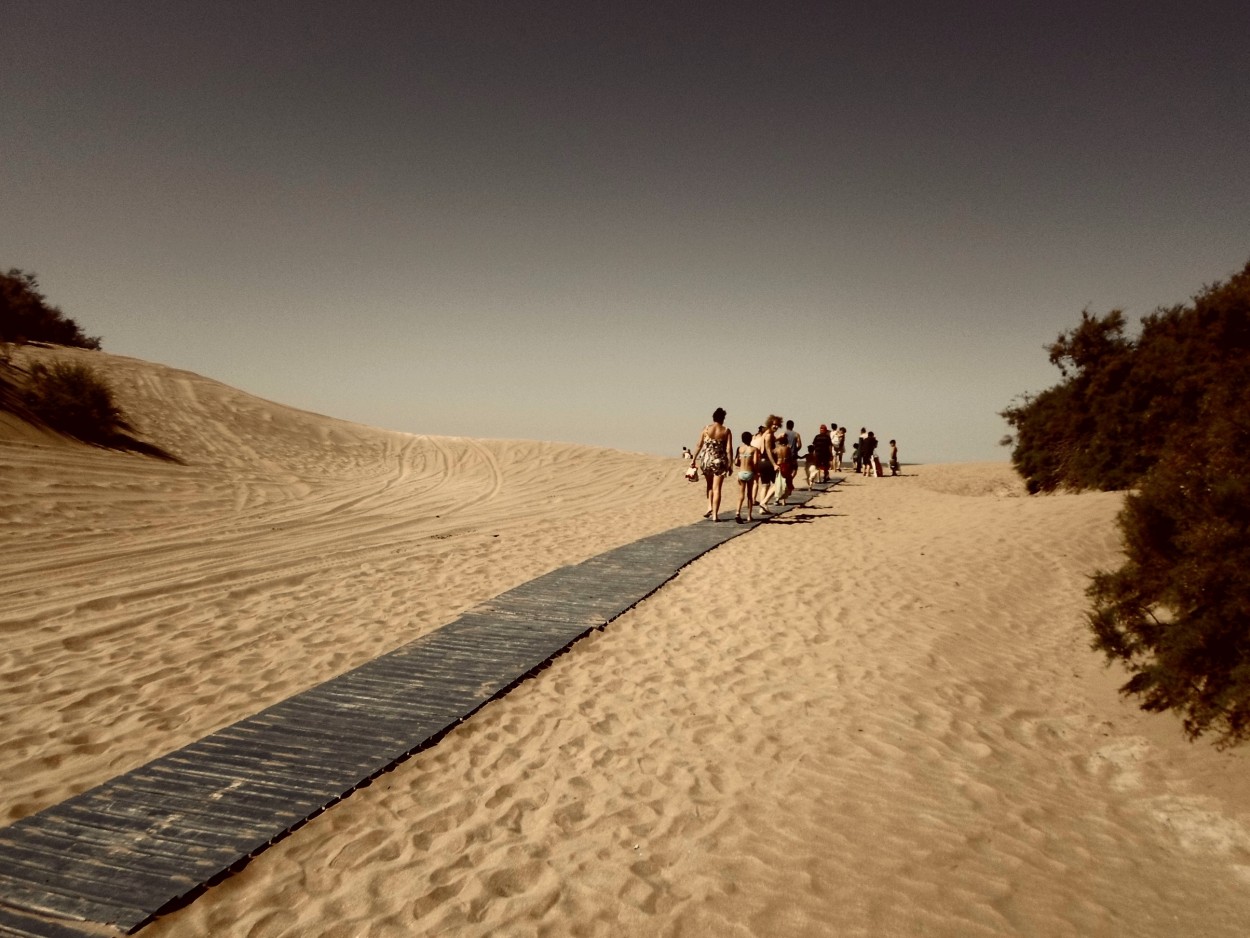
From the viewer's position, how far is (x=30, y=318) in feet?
93.2

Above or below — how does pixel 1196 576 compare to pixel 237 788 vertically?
above

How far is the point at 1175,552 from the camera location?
15.7 ft

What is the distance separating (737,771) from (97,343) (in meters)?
43.4

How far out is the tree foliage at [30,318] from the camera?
24.6 meters

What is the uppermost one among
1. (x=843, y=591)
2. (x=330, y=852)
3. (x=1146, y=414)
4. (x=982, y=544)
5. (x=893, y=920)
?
(x=1146, y=414)

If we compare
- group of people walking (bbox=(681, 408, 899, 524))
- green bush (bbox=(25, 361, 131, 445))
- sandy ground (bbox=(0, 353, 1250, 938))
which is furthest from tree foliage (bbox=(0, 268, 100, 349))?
group of people walking (bbox=(681, 408, 899, 524))

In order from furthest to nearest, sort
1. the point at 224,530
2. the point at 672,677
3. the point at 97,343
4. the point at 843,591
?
the point at 97,343 < the point at 224,530 < the point at 843,591 < the point at 672,677

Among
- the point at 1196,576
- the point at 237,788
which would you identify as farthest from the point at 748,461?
the point at 237,788

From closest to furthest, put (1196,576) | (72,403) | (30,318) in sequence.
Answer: (1196,576)
(72,403)
(30,318)

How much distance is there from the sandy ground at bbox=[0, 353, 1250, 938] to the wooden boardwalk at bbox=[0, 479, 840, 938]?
0.18m

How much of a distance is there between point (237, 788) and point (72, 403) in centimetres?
1787

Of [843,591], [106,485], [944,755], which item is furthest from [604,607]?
[106,485]

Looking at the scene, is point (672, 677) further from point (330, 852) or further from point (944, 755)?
point (330, 852)

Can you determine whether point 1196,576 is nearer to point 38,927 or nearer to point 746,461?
point 38,927
